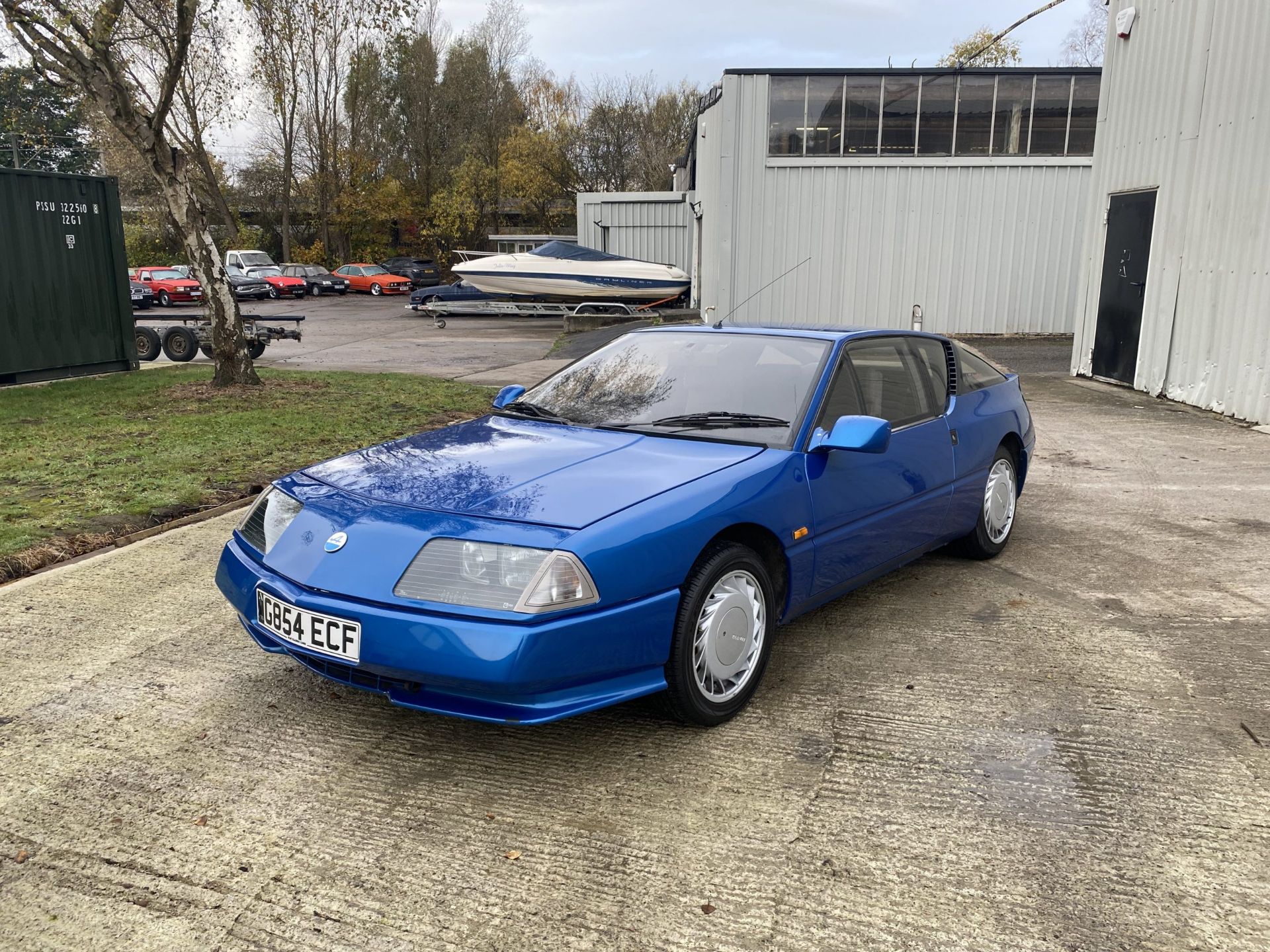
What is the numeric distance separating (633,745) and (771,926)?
→ 40.0 inches

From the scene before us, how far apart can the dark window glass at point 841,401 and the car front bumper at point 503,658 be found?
1268 millimetres

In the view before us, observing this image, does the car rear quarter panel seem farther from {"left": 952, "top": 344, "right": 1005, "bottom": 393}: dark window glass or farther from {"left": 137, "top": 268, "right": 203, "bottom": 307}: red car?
{"left": 137, "top": 268, "right": 203, "bottom": 307}: red car

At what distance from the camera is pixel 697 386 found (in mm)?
4285

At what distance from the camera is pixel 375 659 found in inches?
117

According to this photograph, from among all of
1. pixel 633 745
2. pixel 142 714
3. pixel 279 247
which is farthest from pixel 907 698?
pixel 279 247

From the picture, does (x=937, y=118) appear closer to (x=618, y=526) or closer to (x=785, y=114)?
(x=785, y=114)

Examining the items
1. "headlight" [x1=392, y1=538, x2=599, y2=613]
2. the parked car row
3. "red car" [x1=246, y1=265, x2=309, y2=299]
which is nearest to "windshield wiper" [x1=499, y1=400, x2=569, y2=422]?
"headlight" [x1=392, y1=538, x2=599, y2=613]

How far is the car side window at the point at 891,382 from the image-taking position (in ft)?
14.5

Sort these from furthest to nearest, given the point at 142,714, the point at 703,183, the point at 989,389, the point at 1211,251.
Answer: the point at 703,183 < the point at 1211,251 < the point at 989,389 < the point at 142,714

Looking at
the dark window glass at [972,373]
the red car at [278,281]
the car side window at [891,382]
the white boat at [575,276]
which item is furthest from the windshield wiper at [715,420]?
the red car at [278,281]

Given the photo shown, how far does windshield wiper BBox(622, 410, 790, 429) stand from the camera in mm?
3996

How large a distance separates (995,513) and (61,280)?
11914 mm

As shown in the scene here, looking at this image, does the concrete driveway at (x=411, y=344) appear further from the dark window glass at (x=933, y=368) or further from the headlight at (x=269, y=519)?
the headlight at (x=269, y=519)

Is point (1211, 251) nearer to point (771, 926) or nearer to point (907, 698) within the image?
point (907, 698)
